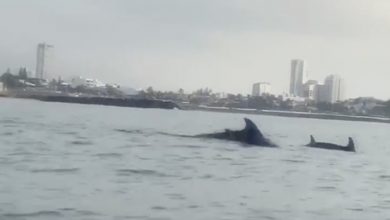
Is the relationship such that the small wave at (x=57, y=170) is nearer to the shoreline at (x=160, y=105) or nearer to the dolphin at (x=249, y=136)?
the dolphin at (x=249, y=136)

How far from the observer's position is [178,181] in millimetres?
21391

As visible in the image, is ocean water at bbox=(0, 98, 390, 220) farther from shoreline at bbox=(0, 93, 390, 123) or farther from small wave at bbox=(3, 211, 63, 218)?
shoreline at bbox=(0, 93, 390, 123)

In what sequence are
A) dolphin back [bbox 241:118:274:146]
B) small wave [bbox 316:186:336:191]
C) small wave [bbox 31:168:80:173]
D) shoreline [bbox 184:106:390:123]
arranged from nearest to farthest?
small wave [bbox 31:168:80:173]
small wave [bbox 316:186:336:191]
dolphin back [bbox 241:118:274:146]
shoreline [bbox 184:106:390:123]

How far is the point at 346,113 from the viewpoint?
95.2 metres

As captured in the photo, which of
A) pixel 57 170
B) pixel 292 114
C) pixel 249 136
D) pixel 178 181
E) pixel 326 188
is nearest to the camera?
pixel 178 181

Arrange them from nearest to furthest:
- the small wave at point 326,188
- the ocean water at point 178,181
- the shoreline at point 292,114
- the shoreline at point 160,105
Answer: the ocean water at point 178,181 → the small wave at point 326,188 → the shoreline at point 292,114 → the shoreline at point 160,105

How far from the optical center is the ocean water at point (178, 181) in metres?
16.0

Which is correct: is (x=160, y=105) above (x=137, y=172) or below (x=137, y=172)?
above

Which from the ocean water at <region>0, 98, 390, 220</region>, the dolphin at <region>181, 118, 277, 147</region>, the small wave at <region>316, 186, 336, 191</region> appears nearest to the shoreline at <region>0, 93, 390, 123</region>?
the dolphin at <region>181, 118, 277, 147</region>

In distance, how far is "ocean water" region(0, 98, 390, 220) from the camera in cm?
1603

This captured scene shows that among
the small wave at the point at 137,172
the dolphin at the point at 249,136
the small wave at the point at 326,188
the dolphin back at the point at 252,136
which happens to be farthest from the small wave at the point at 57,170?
the dolphin back at the point at 252,136

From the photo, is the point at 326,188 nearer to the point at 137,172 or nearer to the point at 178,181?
the point at 178,181

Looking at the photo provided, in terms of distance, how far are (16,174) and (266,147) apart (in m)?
20.2

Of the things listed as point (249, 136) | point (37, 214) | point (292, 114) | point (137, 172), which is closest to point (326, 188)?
point (137, 172)
